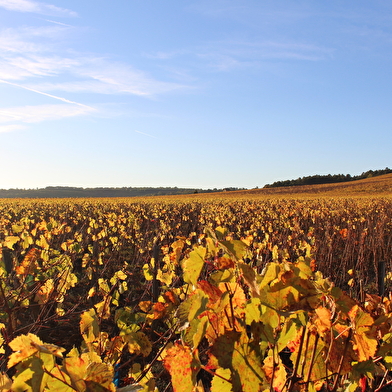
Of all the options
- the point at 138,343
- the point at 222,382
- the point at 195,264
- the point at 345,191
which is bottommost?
the point at 138,343

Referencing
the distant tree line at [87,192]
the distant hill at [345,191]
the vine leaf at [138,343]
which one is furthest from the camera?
the distant tree line at [87,192]

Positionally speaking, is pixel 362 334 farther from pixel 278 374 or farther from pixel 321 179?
pixel 321 179

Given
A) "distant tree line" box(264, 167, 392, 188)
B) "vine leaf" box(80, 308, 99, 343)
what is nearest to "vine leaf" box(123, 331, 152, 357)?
"vine leaf" box(80, 308, 99, 343)

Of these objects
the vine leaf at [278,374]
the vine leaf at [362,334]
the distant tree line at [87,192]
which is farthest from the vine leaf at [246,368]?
the distant tree line at [87,192]

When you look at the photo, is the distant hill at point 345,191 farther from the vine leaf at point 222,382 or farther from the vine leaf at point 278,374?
the vine leaf at point 222,382

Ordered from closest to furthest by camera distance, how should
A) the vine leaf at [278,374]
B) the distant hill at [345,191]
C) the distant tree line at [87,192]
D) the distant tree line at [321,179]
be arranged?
the vine leaf at [278,374] < the distant hill at [345,191] < the distant tree line at [321,179] < the distant tree line at [87,192]

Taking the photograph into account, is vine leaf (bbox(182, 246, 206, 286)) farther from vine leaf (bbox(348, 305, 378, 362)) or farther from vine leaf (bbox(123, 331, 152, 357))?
vine leaf (bbox(123, 331, 152, 357))

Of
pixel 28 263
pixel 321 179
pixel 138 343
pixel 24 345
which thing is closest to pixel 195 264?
pixel 24 345

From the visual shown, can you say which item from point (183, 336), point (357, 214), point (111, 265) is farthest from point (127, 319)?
point (357, 214)

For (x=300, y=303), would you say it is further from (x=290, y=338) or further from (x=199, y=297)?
(x=199, y=297)

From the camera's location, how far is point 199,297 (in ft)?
2.88

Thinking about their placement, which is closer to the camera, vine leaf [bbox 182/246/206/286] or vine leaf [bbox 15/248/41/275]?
vine leaf [bbox 182/246/206/286]

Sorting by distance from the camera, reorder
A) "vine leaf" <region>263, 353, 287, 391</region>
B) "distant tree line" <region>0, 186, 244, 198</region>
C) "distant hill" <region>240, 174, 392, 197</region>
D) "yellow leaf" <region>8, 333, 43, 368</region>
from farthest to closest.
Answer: "distant tree line" <region>0, 186, 244, 198</region> → "distant hill" <region>240, 174, 392, 197</region> → "vine leaf" <region>263, 353, 287, 391</region> → "yellow leaf" <region>8, 333, 43, 368</region>

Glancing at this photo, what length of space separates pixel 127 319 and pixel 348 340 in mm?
1078
